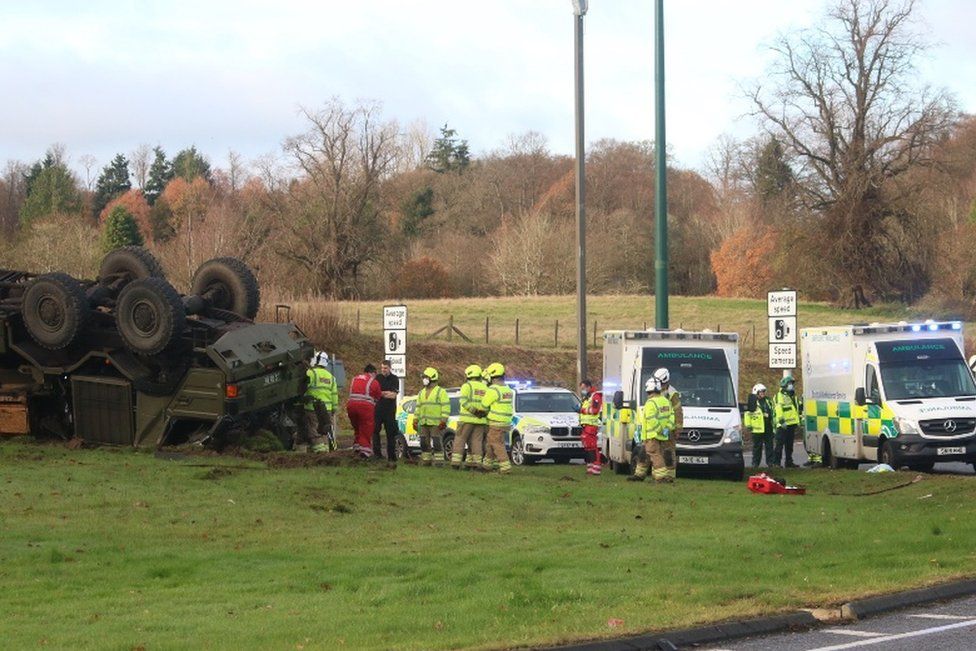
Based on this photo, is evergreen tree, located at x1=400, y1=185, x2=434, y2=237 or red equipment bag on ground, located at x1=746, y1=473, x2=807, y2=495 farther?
evergreen tree, located at x1=400, y1=185, x2=434, y2=237

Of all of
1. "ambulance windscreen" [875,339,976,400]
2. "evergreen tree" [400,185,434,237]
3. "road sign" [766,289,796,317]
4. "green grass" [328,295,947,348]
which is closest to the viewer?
"ambulance windscreen" [875,339,976,400]

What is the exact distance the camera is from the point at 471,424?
22641mm

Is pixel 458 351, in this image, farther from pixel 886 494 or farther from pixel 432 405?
pixel 886 494

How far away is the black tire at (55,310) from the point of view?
70.2 ft

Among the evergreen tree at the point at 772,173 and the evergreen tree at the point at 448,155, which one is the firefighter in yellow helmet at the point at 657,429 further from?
the evergreen tree at the point at 448,155

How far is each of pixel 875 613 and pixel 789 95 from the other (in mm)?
60725

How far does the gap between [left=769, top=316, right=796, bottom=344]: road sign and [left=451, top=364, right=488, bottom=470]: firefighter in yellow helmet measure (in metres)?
7.88

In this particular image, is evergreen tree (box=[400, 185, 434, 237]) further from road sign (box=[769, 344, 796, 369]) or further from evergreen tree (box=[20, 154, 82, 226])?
road sign (box=[769, 344, 796, 369])

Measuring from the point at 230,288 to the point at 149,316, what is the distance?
2617 millimetres

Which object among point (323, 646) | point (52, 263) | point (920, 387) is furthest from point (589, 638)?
point (52, 263)

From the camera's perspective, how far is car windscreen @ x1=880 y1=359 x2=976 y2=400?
938 inches

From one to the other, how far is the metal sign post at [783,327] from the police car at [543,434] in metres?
4.08

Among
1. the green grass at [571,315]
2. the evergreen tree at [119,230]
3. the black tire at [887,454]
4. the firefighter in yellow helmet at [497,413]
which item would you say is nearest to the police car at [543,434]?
the firefighter in yellow helmet at [497,413]

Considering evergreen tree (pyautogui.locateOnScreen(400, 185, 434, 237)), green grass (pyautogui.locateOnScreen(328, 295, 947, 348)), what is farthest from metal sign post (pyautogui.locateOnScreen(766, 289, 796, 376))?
evergreen tree (pyautogui.locateOnScreen(400, 185, 434, 237))
